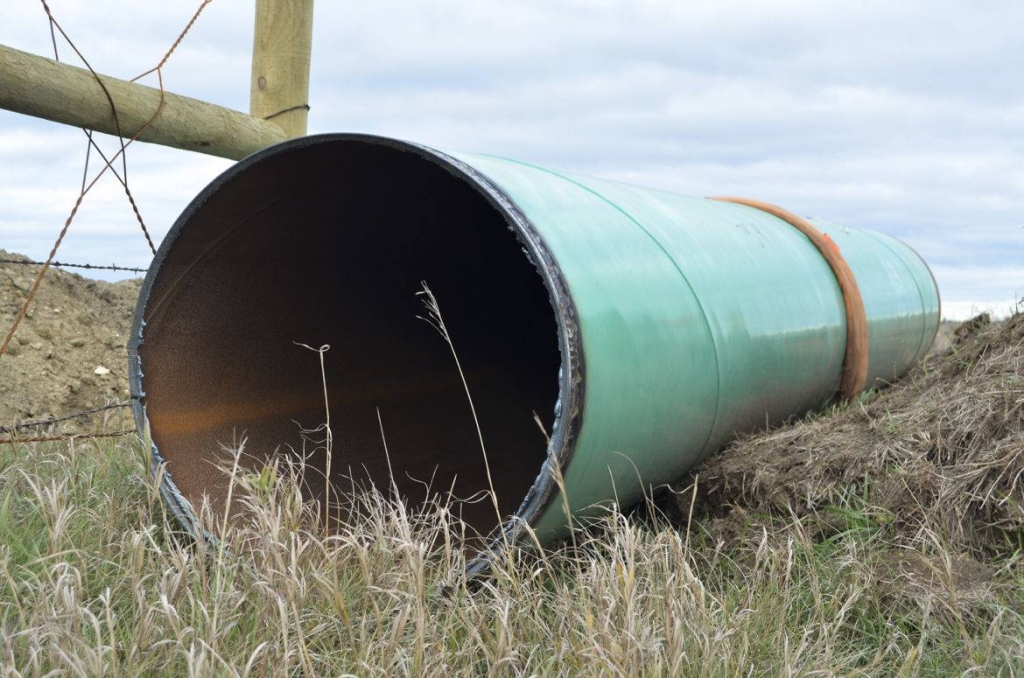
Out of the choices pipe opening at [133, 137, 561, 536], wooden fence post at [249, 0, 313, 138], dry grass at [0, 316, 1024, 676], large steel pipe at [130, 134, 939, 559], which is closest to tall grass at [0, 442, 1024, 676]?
dry grass at [0, 316, 1024, 676]

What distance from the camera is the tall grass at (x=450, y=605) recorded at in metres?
1.87

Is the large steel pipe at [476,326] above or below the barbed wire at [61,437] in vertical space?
above

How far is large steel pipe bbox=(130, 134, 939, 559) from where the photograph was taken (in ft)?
8.17

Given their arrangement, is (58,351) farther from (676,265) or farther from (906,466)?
(906,466)

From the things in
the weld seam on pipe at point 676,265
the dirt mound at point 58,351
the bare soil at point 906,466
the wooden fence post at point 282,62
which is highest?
the wooden fence post at point 282,62

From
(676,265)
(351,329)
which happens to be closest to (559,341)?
(676,265)

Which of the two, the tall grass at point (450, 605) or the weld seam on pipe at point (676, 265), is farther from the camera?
the weld seam on pipe at point (676, 265)

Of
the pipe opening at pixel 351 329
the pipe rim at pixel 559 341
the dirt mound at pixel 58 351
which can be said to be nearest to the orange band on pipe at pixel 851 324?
the pipe opening at pixel 351 329

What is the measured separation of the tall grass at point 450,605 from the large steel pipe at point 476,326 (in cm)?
24

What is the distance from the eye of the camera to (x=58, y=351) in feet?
18.0

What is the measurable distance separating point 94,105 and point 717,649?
8.53 ft

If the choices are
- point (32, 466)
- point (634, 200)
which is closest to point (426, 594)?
point (634, 200)

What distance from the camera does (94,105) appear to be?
127 inches

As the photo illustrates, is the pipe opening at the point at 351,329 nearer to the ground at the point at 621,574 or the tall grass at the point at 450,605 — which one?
the ground at the point at 621,574
